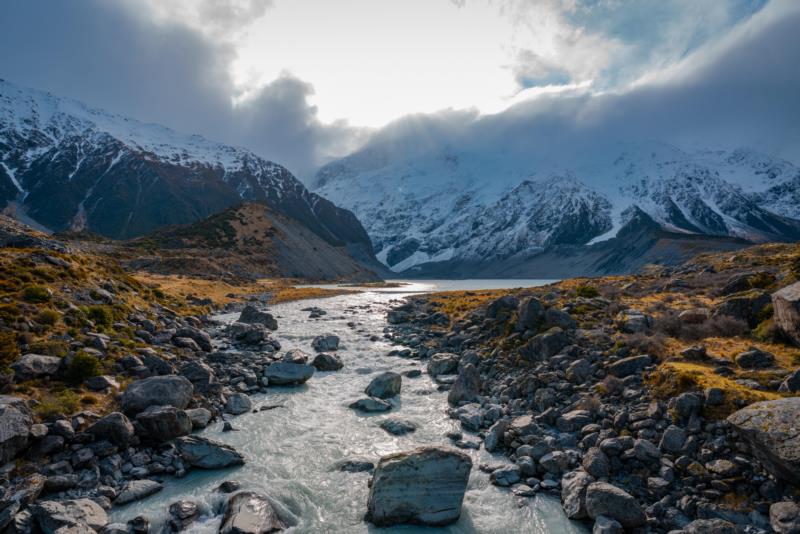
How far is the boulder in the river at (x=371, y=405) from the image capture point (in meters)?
24.0

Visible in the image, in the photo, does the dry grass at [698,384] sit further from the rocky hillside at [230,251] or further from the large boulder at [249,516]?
the rocky hillside at [230,251]

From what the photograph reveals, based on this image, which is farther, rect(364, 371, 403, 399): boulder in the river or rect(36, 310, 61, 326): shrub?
rect(364, 371, 403, 399): boulder in the river

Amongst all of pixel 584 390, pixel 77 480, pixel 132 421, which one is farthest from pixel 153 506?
pixel 584 390

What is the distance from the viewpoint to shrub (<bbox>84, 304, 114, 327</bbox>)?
82.6 feet

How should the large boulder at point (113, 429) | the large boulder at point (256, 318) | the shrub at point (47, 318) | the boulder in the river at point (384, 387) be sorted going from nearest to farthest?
the large boulder at point (113, 429)
the shrub at point (47, 318)
the boulder in the river at point (384, 387)
the large boulder at point (256, 318)

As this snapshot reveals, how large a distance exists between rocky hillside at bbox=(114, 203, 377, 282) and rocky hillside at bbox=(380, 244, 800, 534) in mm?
99435

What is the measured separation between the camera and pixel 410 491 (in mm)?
14281

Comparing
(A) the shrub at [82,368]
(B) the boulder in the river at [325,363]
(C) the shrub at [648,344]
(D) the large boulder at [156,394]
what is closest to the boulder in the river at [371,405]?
(B) the boulder in the river at [325,363]

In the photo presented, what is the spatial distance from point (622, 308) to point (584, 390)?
12.3 metres

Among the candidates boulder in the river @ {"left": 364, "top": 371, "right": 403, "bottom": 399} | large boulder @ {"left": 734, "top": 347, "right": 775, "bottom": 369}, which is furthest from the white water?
large boulder @ {"left": 734, "top": 347, "right": 775, "bottom": 369}

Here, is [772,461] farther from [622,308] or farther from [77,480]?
[77,480]

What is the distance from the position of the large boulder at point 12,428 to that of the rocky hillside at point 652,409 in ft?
54.7

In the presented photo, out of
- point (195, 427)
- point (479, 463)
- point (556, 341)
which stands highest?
point (556, 341)

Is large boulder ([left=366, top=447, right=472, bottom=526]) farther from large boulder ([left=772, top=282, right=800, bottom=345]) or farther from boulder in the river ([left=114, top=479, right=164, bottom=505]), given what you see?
large boulder ([left=772, top=282, right=800, bottom=345])
